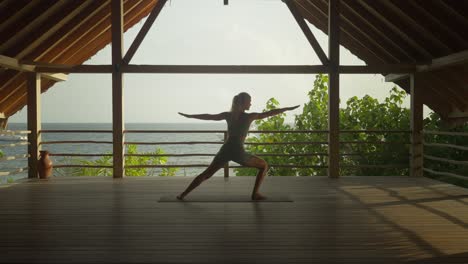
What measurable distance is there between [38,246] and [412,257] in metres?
2.73

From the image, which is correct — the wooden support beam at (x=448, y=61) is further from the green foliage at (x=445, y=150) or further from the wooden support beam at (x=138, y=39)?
the wooden support beam at (x=138, y=39)

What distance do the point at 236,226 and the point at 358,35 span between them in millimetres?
6223

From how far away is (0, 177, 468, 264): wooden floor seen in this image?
3.30 m

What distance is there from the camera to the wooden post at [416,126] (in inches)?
334

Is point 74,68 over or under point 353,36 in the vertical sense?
under

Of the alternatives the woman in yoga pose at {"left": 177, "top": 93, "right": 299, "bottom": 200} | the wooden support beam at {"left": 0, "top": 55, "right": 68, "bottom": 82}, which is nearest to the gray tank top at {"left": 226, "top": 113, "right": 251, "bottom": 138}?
the woman in yoga pose at {"left": 177, "top": 93, "right": 299, "bottom": 200}

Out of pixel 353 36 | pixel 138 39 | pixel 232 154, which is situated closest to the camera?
pixel 232 154

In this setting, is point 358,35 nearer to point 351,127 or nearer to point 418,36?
point 418,36

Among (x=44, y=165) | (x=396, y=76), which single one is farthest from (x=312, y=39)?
(x=44, y=165)

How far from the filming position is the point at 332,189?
267 inches

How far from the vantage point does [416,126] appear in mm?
8562

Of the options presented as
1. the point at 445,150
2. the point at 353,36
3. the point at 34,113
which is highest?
the point at 353,36

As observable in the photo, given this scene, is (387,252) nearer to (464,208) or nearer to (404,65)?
(464,208)

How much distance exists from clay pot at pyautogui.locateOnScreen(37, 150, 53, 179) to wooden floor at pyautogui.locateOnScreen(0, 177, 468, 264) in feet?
4.26
